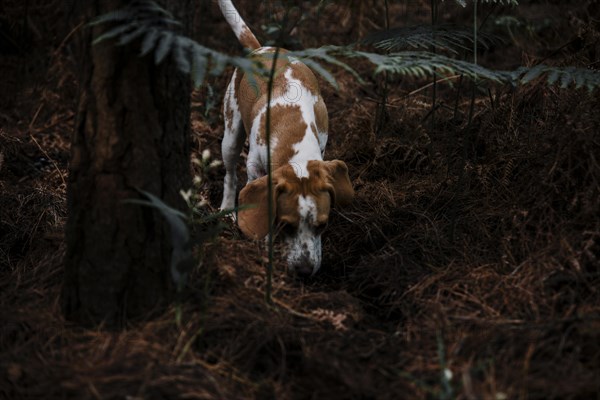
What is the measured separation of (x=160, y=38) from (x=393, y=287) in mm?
1819

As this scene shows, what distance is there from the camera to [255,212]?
368 centimetres

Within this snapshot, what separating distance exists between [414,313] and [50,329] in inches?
68.1

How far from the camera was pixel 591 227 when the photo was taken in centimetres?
324

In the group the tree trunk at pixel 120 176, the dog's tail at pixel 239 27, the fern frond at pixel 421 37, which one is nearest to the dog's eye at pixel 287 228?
the tree trunk at pixel 120 176

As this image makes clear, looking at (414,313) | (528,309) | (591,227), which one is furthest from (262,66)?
(591,227)

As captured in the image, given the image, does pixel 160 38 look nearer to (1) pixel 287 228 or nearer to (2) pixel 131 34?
(2) pixel 131 34

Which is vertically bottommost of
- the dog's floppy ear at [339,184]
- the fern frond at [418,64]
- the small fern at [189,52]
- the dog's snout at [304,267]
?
the dog's snout at [304,267]

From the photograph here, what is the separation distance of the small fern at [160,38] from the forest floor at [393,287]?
1001 millimetres

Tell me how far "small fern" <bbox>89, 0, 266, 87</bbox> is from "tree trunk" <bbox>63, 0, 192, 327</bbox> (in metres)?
0.08

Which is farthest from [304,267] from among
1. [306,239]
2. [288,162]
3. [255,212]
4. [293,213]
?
[288,162]

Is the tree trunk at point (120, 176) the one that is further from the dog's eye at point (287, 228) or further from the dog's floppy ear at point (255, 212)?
the dog's eye at point (287, 228)

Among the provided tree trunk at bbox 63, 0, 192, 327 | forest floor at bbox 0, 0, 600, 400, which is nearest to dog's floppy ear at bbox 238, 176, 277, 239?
forest floor at bbox 0, 0, 600, 400

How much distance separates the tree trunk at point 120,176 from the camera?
2.59 m

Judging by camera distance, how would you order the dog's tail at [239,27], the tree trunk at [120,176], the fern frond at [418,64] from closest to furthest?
the tree trunk at [120,176] < the fern frond at [418,64] < the dog's tail at [239,27]
